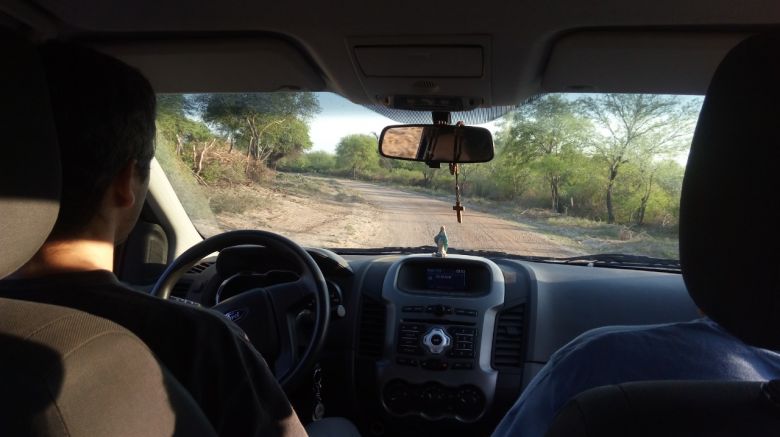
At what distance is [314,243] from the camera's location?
473 cm

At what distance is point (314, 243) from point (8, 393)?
3618mm

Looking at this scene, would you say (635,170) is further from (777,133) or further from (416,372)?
(777,133)

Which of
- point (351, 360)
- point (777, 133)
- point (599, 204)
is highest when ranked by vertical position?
point (777, 133)

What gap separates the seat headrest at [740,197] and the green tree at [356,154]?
3.16m

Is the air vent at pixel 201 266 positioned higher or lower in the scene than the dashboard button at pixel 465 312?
higher

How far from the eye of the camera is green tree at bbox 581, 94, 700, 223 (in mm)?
Result: 3551

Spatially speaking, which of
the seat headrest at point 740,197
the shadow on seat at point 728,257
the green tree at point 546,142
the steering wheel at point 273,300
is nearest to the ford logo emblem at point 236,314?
the steering wheel at point 273,300

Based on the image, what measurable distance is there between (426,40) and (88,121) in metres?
1.46

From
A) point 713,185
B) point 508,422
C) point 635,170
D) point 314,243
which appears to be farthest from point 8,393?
point 635,170

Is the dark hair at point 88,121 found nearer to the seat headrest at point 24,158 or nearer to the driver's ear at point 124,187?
the driver's ear at point 124,187

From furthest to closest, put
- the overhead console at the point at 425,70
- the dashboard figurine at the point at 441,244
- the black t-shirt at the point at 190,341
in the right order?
the dashboard figurine at the point at 441,244 → the overhead console at the point at 425,70 → the black t-shirt at the point at 190,341

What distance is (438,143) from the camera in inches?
137

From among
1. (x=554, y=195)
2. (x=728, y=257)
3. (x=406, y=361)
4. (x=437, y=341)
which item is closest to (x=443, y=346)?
(x=437, y=341)

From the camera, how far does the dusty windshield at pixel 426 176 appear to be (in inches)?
156
